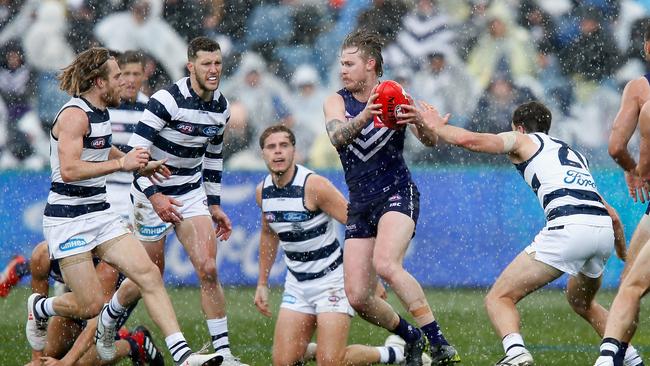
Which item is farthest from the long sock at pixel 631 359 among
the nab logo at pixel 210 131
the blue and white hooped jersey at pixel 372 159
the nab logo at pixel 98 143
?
the nab logo at pixel 98 143

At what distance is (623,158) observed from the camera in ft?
28.2

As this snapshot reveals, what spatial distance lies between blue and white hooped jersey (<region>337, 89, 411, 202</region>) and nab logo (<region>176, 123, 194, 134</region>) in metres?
1.18

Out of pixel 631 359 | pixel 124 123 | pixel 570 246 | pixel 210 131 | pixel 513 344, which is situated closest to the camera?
pixel 513 344

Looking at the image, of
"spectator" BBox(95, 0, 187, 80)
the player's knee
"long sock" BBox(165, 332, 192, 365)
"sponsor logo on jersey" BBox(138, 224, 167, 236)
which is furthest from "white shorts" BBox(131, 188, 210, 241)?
"spectator" BBox(95, 0, 187, 80)

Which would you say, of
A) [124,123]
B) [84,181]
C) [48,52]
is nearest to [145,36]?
[48,52]

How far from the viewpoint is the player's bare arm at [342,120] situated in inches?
295

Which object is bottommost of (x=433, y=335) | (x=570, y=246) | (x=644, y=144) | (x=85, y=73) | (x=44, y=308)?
(x=433, y=335)

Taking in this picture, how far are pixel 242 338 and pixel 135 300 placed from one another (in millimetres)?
1798

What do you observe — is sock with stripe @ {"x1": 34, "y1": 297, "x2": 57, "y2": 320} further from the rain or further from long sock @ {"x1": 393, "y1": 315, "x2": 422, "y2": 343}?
long sock @ {"x1": 393, "y1": 315, "x2": 422, "y2": 343}

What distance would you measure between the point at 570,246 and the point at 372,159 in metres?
1.40

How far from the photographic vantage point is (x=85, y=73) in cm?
780

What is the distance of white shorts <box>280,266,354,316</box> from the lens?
8172mm

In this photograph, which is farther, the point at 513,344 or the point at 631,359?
the point at 631,359

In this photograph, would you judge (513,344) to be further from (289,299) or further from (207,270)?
(207,270)
